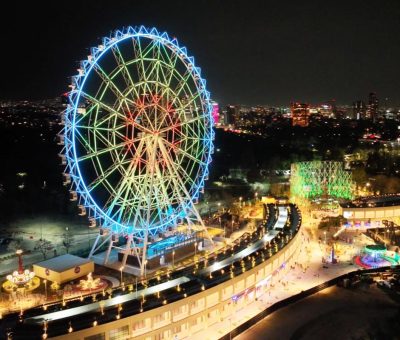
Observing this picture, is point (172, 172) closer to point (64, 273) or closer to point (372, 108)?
point (64, 273)

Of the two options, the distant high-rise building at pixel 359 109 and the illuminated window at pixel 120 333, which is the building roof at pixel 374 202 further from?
the distant high-rise building at pixel 359 109

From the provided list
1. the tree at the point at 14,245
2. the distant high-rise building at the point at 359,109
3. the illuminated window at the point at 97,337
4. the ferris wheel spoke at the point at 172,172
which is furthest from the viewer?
the distant high-rise building at the point at 359,109

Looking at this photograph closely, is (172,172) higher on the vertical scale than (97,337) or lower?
higher

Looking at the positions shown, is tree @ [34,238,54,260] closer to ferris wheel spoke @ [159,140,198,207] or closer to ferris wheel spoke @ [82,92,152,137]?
ferris wheel spoke @ [159,140,198,207]

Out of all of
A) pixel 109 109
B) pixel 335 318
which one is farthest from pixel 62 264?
pixel 335 318

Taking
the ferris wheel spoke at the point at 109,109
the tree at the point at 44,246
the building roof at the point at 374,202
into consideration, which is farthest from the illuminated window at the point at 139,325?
the building roof at the point at 374,202

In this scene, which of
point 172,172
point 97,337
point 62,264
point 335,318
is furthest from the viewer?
point 172,172

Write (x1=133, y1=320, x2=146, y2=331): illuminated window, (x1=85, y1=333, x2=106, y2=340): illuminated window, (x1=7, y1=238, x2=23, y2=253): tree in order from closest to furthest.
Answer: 1. (x1=85, y1=333, x2=106, y2=340): illuminated window
2. (x1=133, y1=320, x2=146, y2=331): illuminated window
3. (x1=7, y1=238, x2=23, y2=253): tree

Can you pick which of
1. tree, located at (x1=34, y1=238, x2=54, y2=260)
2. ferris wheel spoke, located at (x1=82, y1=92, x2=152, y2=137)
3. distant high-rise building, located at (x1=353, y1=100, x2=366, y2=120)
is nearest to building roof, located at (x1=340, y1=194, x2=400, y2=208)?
ferris wheel spoke, located at (x1=82, y1=92, x2=152, y2=137)

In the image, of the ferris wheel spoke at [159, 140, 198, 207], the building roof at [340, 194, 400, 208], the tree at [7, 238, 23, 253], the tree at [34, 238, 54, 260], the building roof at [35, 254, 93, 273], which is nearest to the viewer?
the building roof at [35, 254, 93, 273]
